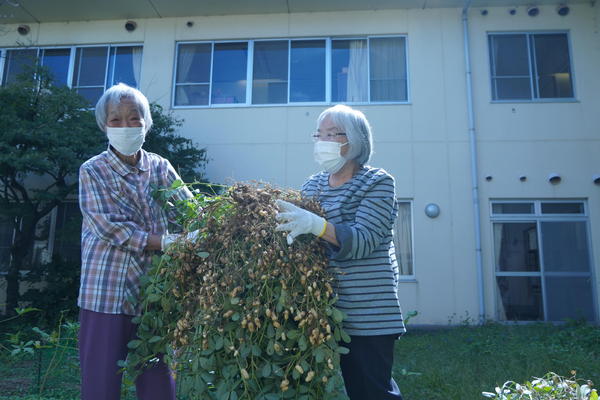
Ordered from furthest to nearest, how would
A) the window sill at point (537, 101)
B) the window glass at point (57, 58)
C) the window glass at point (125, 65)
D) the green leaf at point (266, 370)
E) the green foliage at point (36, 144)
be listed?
the window glass at point (57, 58) < the window glass at point (125, 65) < the window sill at point (537, 101) < the green foliage at point (36, 144) < the green leaf at point (266, 370)

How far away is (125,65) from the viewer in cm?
926

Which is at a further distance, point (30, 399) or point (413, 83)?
point (413, 83)

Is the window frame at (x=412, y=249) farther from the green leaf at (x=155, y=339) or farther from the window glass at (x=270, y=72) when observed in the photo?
the green leaf at (x=155, y=339)

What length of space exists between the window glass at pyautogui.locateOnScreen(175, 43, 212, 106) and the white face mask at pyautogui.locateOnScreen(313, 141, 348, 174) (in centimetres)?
730

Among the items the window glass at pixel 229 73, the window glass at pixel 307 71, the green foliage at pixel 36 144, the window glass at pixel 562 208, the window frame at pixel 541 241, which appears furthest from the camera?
the window glass at pixel 229 73

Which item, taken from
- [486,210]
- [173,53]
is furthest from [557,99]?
[173,53]

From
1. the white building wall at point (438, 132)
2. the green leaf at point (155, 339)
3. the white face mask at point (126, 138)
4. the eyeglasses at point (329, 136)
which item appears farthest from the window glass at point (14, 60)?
the green leaf at point (155, 339)

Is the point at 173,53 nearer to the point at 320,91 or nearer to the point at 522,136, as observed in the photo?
the point at 320,91

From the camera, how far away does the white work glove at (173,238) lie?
71.5 inches

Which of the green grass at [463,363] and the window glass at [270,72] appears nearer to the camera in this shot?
the green grass at [463,363]

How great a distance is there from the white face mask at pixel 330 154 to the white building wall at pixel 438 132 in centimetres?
606

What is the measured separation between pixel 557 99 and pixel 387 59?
3222 mm

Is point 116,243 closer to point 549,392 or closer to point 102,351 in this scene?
point 102,351

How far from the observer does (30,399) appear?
3.62 metres
